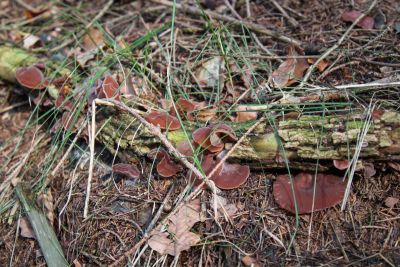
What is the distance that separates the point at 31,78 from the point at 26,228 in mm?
1362

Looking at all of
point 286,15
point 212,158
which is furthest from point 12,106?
point 286,15

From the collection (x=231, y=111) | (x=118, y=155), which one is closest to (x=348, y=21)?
(x=231, y=111)

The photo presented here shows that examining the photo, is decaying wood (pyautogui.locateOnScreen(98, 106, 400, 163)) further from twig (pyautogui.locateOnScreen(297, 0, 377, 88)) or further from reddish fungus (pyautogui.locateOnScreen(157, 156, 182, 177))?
twig (pyautogui.locateOnScreen(297, 0, 377, 88))

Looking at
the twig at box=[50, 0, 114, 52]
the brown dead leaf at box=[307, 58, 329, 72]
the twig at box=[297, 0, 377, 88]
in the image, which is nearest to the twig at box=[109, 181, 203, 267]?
the twig at box=[297, 0, 377, 88]

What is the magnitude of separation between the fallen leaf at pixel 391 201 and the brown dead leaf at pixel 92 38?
2872 mm

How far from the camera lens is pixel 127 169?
3025 mm

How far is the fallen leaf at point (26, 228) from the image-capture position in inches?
125

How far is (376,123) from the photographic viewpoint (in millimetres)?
2670

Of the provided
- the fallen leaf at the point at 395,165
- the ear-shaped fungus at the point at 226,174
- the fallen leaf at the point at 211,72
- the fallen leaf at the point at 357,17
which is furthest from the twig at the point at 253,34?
the fallen leaf at the point at 395,165

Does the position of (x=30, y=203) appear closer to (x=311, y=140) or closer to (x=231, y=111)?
(x=231, y=111)

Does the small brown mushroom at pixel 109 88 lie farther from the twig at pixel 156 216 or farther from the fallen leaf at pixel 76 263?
the fallen leaf at pixel 76 263

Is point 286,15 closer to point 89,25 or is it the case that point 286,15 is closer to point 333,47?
point 333,47

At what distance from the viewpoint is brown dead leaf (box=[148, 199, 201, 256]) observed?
271 centimetres

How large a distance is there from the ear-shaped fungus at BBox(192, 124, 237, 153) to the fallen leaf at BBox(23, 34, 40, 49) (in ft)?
8.02
